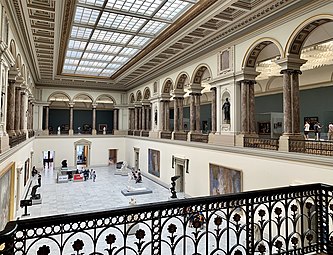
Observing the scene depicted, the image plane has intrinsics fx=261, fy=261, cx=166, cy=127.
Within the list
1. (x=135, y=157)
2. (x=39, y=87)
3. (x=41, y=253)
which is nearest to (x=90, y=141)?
(x=135, y=157)

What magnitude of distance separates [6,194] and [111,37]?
8.78 metres

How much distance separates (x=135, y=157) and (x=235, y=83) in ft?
46.6

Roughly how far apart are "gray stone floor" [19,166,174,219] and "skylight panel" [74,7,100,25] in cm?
819

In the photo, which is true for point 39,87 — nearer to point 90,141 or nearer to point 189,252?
point 90,141

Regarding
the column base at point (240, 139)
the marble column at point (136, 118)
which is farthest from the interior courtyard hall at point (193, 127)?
the marble column at point (136, 118)

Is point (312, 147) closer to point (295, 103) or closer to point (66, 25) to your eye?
point (295, 103)

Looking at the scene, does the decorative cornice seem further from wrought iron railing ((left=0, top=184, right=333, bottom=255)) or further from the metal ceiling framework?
wrought iron railing ((left=0, top=184, right=333, bottom=255))

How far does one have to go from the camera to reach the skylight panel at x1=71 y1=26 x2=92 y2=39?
12320 millimetres

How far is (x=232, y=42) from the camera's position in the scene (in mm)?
11242

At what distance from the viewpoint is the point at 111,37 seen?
44.3ft

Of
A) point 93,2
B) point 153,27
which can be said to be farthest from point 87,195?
point 93,2

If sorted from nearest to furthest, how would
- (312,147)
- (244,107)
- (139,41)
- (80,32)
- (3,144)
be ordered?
(312,147), (3,144), (244,107), (80,32), (139,41)

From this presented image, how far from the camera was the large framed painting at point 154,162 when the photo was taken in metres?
18.4

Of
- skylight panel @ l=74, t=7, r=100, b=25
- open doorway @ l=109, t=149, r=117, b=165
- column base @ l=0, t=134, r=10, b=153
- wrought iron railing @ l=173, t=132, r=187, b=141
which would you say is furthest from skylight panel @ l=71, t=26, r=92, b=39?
open doorway @ l=109, t=149, r=117, b=165
